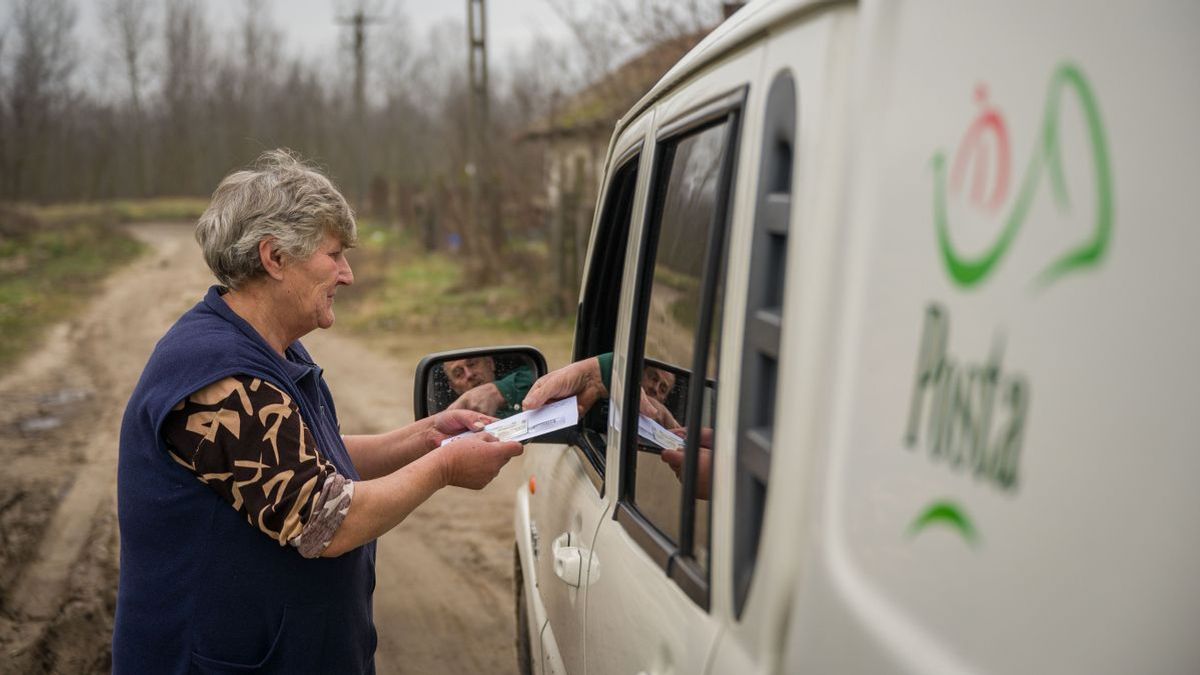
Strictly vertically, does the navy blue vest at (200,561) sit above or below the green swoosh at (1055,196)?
below

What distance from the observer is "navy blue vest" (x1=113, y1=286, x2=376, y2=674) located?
2174 millimetres

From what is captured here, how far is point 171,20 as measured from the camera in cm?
5297

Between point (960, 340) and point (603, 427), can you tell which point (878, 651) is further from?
point (603, 427)

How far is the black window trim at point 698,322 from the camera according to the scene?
1475 millimetres

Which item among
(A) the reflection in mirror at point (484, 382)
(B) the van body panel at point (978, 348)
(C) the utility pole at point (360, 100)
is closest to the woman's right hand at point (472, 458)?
(A) the reflection in mirror at point (484, 382)

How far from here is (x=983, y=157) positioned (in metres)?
0.93

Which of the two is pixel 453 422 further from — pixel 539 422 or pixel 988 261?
pixel 988 261

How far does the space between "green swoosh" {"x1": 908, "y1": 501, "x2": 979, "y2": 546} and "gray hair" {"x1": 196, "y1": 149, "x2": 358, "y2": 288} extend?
174cm

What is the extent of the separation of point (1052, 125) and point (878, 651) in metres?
0.51

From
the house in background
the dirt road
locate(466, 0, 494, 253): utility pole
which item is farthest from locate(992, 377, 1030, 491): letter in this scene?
locate(466, 0, 494, 253): utility pole

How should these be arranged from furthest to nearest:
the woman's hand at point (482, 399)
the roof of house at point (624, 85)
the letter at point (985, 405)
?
the roof of house at point (624, 85), the woman's hand at point (482, 399), the letter at point (985, 405)

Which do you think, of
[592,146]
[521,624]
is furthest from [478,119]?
[521,624]

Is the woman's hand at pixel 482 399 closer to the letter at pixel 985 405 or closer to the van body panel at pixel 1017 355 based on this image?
the van body panel at pixel 1017 355

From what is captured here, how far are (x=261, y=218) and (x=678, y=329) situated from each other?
1.07 metres
